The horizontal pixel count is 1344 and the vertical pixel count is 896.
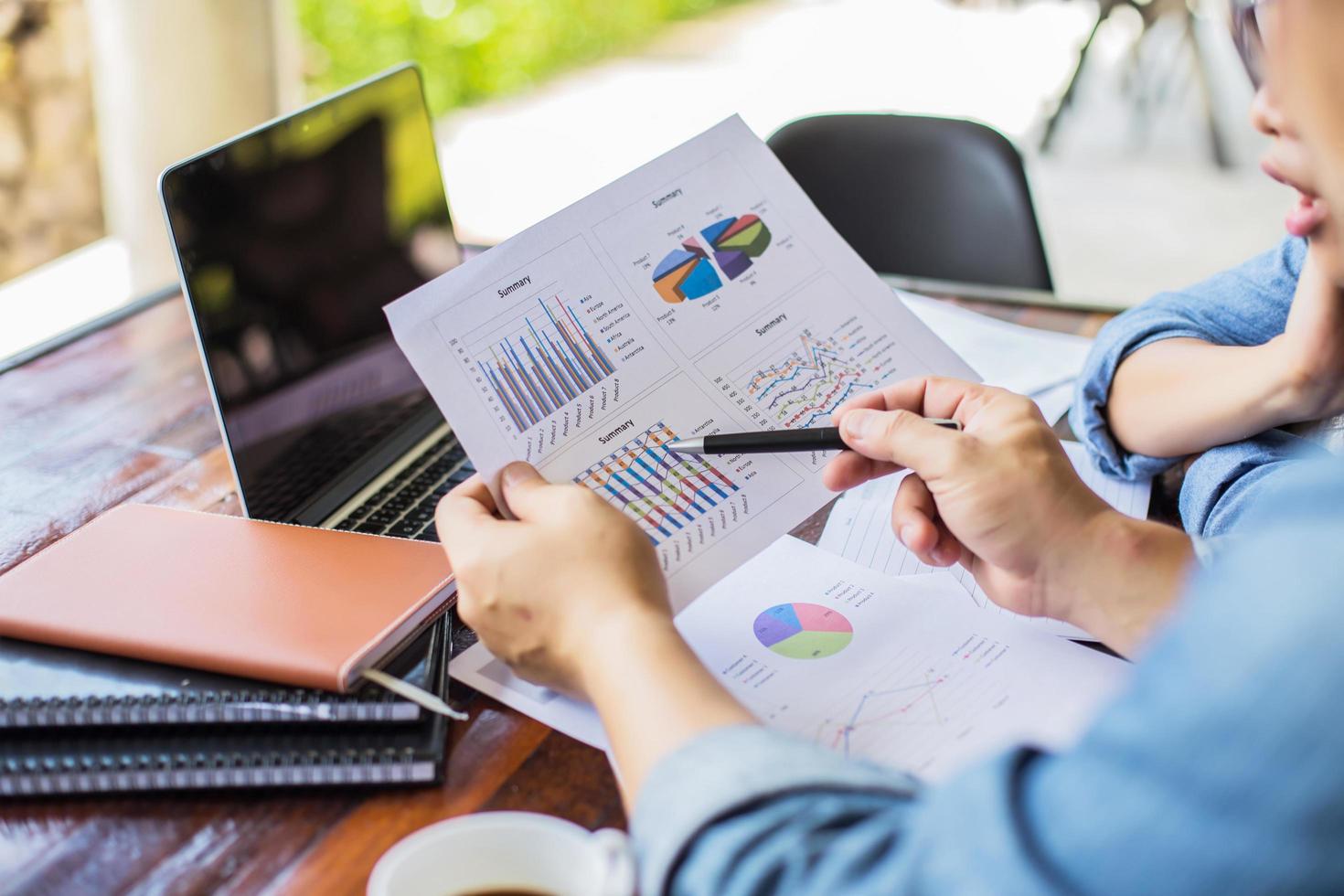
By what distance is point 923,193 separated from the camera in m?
1.52

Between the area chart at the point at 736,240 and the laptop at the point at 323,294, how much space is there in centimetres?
31

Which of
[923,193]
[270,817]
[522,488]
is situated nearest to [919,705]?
[522,488]

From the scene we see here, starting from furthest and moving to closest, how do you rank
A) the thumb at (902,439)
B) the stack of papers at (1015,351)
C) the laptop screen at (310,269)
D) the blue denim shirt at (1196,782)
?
the stack of papers at (1015,351), the laptop screen at (310,269), the thumb at (902,439), the blue denim shirt at (1196,782)

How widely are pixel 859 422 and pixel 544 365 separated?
0.22 metres

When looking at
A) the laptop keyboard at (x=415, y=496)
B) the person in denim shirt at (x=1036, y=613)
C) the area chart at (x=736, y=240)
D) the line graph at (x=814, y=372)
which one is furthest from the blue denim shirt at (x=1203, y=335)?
the laptop keyboard at (x=415, y=496)

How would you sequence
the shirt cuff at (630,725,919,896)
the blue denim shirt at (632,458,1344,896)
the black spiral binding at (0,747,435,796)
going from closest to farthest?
the blue denim shirt at (632,458,1344,896) < the shirt cuff at (630,725,919,896) < the black spiral binding at (0,747,435,796)

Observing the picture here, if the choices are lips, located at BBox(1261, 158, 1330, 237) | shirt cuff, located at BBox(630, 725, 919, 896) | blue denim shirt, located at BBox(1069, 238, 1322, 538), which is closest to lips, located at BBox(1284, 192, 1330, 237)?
lips, located at BBox(1261, 158, 1330, 237)

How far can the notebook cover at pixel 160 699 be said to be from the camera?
0.65 m

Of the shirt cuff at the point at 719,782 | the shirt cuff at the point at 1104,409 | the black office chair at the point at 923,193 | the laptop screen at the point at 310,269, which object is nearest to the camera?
the shirt cuff at the point at 719,782

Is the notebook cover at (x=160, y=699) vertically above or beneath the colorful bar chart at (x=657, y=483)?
above

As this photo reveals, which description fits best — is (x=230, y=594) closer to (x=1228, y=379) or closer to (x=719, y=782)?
(x=719, y=782)

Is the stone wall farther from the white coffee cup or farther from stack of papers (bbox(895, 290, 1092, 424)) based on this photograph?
the white coffee cup

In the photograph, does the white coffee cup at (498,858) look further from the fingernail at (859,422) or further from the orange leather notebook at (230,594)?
the fingernail at (859,422)

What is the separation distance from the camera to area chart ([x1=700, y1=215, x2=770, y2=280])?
2.87ft
